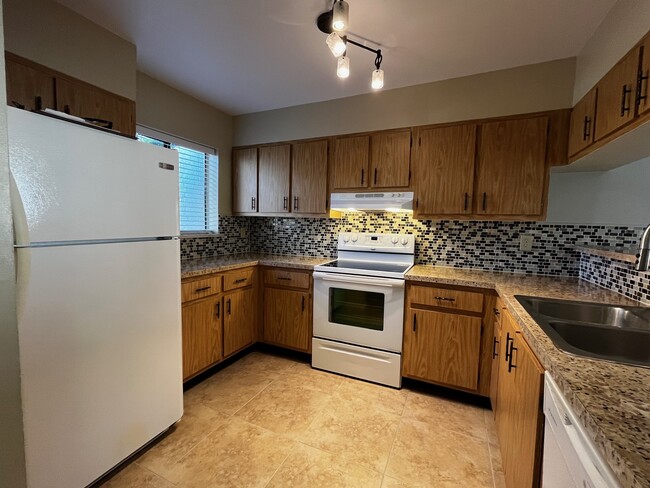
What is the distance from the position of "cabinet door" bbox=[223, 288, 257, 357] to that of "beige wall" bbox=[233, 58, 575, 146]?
61.8 inches

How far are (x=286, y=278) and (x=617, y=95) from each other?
2.35 m

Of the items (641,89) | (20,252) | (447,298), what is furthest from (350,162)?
(20,252)

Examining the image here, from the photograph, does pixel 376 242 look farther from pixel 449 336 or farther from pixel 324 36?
pixel 324 36

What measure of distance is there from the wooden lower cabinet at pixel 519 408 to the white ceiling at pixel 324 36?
1603 millimetres

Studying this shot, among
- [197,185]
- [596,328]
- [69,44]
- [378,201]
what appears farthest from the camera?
[197,185]

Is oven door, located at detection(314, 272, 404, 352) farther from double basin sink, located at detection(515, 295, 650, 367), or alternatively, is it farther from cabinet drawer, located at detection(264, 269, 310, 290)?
double basin sink, located at detection(515, 295, 650, 367)

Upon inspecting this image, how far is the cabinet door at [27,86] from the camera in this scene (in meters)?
1.37

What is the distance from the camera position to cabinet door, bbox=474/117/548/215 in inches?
78.3

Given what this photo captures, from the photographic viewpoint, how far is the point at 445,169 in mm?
2236

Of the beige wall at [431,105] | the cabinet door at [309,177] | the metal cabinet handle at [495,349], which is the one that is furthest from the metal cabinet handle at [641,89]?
the cabinet door at [309,177]

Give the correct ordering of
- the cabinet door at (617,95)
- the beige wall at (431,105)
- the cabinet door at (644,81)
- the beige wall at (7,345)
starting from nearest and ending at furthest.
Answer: the beige wall at (7,345)
the cabinet door at (644,81)
the cabinet door at (617,95)
the beige wall at (431,105)

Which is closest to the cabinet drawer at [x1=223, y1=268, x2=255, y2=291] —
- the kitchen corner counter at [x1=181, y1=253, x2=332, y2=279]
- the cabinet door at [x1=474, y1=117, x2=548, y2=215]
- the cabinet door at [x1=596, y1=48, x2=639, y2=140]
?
the kitchen corner counter at [x1=181, y1=253, x2=332, y2=279]

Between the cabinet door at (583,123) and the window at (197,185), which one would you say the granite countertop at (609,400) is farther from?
the window at (197,185)

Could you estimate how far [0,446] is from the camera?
2.10ft
